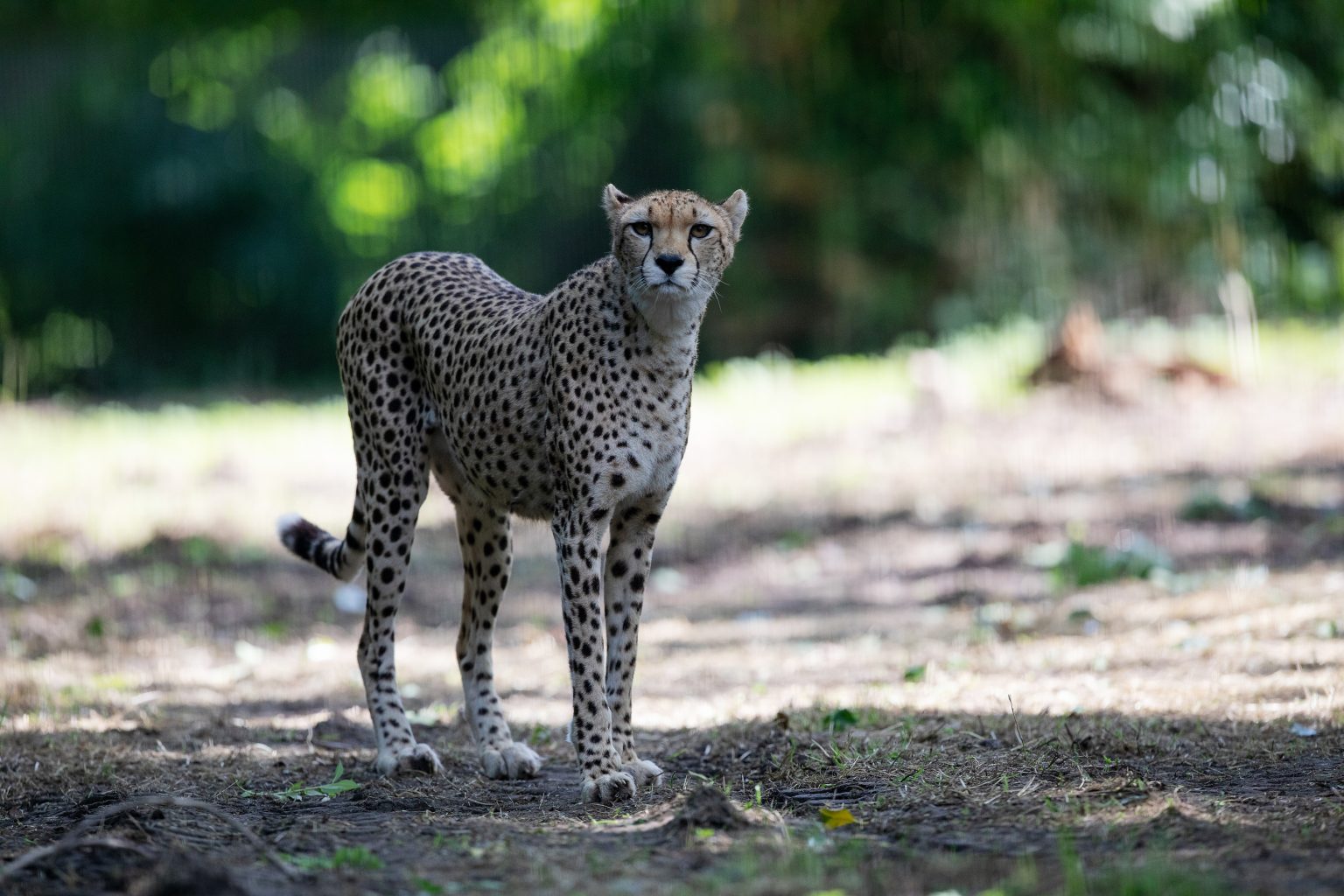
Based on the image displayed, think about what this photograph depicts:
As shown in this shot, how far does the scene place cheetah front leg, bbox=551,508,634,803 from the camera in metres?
4.32

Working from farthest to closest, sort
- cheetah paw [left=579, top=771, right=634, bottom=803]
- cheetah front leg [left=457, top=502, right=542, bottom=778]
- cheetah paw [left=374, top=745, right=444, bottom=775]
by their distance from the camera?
cheetah front leg [left=457, top=502, right=542, bottom=778] → cheetah paw [left=374, top=745, right=444, bottom=775] → cheetah paw [left=579, top=771, right=634, bottom=803]

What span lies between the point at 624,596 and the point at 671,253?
1.04 m

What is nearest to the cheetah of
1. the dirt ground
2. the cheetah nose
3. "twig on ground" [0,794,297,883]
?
the cheetah nose

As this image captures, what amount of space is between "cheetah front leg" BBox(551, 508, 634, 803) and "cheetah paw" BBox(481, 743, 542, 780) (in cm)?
35

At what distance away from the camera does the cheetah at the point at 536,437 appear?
4375 millimetres

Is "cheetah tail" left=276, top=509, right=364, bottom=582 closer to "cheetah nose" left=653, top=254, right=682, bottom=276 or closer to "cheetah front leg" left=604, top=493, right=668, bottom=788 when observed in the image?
"cheetah front leg" left=604, top=493, right=668, bottom=788

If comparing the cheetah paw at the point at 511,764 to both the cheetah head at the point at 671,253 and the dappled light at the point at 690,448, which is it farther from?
the cheetah head at the point at 671,253

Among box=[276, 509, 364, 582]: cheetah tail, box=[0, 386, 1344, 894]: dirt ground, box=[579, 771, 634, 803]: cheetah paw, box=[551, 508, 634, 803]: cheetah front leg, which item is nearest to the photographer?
box=[0, 386, 1344, 894]: dirt ground

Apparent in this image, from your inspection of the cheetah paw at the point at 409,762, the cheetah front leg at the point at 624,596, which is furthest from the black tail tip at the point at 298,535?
the cheetah front leg at the point at 624,596

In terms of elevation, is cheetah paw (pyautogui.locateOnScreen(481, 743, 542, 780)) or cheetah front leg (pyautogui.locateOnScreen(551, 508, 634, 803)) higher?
cheetah front leg (pyautogui.locateOnScreen(551, 508, 634, 803))

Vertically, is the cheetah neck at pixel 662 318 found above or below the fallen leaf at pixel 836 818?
above

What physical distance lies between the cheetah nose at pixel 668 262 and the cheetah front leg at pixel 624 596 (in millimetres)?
722

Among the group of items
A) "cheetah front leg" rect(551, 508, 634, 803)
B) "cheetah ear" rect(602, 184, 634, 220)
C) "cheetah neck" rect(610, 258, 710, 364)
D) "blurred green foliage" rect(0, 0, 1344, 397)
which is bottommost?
"cheetah front leg" rect(551, 508, 634, 803)

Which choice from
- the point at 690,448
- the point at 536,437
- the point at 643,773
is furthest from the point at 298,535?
the point at 690,448
